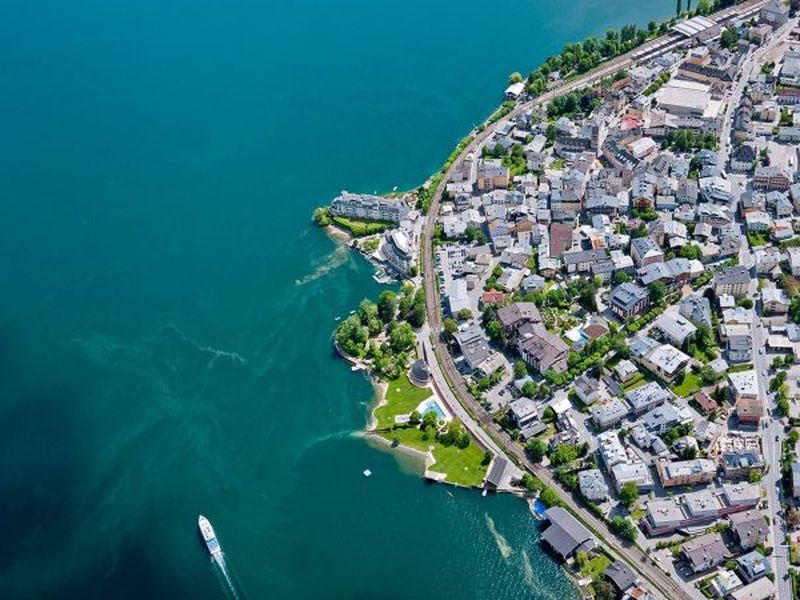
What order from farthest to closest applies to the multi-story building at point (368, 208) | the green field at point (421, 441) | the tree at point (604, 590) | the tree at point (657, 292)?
the multi-story building at point (368, 208) → the tree at point (657, 292) → the green field at point (421, 441) → the tree at point (604, 590)

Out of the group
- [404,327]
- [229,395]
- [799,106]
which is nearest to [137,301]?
[229,395]

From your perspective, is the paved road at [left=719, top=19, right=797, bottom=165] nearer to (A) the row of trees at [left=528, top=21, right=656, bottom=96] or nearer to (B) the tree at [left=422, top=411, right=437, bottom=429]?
(A) the row of trees at [left=528, top=21, right=656, bottom=96]

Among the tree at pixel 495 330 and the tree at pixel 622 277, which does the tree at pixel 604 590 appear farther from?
the tree at pixel 622 277

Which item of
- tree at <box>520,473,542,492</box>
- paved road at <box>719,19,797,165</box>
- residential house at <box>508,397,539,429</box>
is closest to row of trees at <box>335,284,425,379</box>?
residential house at <box>508,397,539,429</box>

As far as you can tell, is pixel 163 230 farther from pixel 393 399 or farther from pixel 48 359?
pixel 393 399

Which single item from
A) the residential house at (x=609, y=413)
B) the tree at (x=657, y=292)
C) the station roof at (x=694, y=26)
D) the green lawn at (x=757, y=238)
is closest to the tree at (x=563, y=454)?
the residential house at (x=609, y=413)

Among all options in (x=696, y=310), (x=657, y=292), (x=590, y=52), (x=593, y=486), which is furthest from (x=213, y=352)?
(x=590, y=52)

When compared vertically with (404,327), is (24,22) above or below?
above
